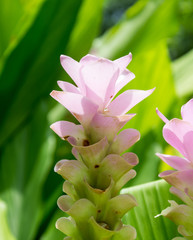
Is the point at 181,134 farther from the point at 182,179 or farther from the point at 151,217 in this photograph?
the point at 151,217

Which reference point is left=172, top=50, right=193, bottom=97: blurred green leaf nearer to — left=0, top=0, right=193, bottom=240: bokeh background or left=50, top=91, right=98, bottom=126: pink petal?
left=0, top=0, right=193, bottom=240: bokeh background

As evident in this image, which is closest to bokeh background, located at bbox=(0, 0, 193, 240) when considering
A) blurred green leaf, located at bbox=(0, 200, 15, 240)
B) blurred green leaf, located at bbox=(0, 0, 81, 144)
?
blurred green leaf, located at bbox=(0, 0, 81, 144)

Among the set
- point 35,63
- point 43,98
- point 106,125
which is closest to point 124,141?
point 106,125

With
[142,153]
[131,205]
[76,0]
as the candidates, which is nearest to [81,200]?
[131,205]

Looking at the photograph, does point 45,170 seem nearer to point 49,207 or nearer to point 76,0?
point 49,207

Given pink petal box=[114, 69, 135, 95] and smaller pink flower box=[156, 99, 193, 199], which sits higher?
pink petal box=[114, 69, 135, 95]

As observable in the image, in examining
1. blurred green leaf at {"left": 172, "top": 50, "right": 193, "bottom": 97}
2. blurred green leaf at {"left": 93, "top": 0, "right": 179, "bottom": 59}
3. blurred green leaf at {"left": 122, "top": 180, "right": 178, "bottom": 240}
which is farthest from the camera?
blurred green leaf at {"left": 93, "top": 0, "right": 179, "bottom": 59}

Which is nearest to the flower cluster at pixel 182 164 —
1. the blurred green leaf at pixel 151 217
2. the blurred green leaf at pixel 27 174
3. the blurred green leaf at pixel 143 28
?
the blurred green leaf at pixel 151 217

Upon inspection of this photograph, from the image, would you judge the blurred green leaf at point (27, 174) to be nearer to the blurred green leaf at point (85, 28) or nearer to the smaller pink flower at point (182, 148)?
the blurred green leaf at point (85, 28)
